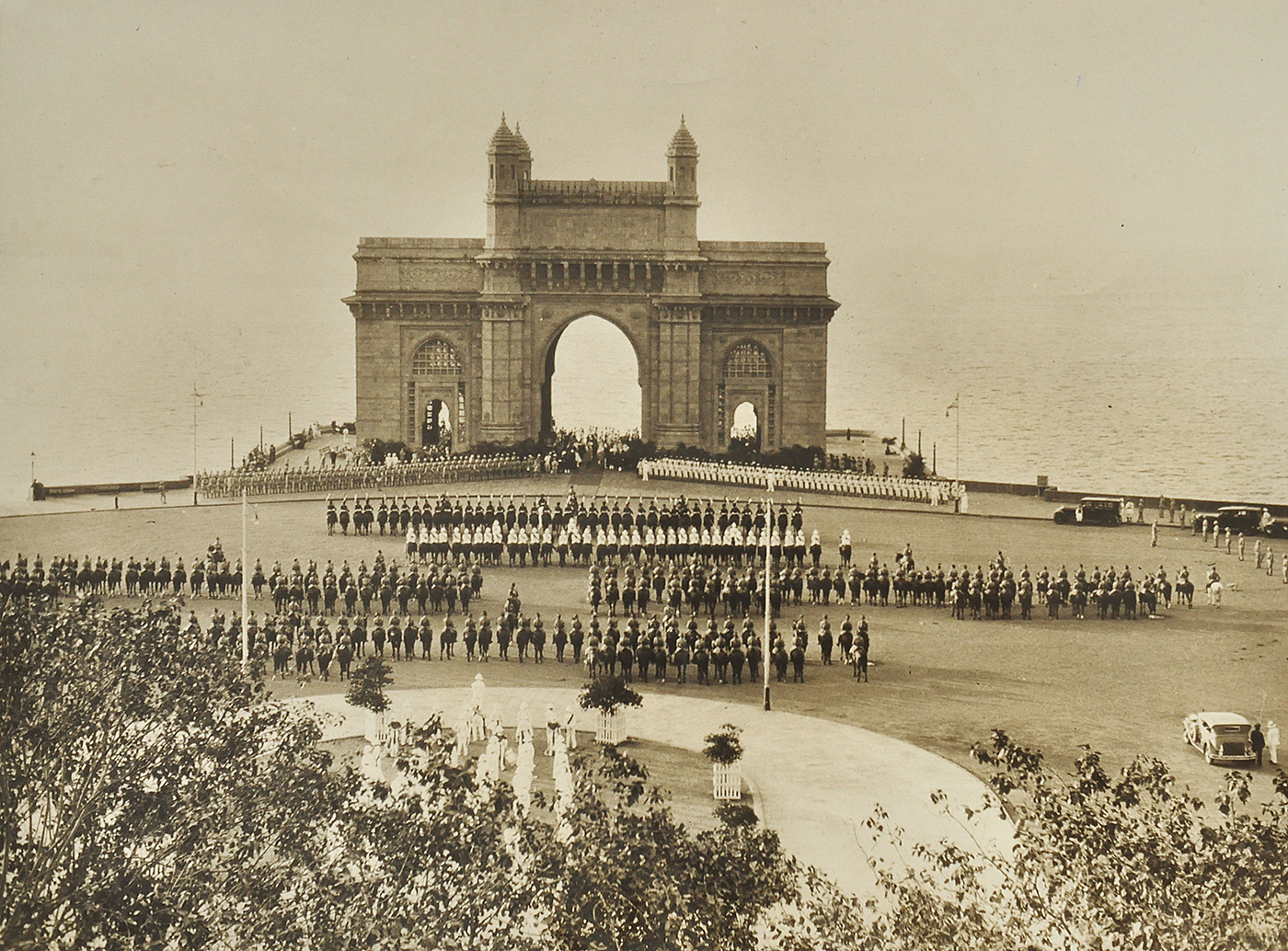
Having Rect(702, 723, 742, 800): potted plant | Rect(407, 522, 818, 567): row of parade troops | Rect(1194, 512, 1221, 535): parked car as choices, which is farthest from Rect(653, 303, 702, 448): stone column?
Rect(702, 723, 742, 800): potted plant

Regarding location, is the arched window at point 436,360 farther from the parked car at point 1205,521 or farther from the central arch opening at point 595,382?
the parked car at point 1205,521

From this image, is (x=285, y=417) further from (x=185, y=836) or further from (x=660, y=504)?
(x=185, y=836)

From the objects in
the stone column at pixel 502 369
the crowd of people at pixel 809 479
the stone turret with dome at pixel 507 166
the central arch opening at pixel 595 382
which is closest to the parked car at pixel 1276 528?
the crowd of people at pixel 809 479

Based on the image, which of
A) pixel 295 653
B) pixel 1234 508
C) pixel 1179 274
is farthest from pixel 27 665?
pixel 1234 508

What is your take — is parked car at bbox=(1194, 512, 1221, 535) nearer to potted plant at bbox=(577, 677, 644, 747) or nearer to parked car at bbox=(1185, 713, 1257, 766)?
parked car at bbox=(1185, 713, 1257, 766)

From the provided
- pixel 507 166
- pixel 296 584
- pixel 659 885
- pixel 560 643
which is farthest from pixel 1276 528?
pixel 507 166

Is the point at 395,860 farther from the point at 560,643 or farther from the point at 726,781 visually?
the point at 560,643
